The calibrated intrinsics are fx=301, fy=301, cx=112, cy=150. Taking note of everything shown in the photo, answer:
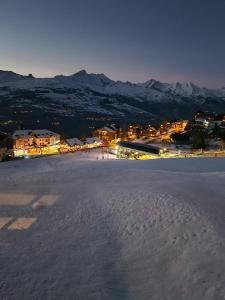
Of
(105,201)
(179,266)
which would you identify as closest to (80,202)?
(105,201)

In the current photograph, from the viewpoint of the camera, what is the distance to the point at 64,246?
15.1 metres

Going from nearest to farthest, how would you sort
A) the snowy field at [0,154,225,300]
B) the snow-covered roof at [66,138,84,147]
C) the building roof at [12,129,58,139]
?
1. the snowy field at [0,154,225,300]
2. the snow-covered roof at [66,138,84,147]
3. the building roof at [12,129,58,139]

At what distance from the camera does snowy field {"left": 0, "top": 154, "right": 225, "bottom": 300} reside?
1151 centimetres

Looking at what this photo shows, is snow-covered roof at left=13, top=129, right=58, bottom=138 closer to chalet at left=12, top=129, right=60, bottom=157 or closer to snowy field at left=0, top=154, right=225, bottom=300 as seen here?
chalet at left=12, top=129, right=60, bottom=157

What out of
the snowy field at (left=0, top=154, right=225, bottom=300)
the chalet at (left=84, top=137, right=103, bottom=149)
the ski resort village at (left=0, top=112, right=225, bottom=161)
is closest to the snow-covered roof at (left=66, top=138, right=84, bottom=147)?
the ski resort village at (left=0, top=112, right=225, bottom=161)

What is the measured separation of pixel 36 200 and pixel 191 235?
12.5 metres

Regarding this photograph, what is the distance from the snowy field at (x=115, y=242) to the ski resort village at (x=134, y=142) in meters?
43.8

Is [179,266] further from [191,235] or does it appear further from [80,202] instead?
[80,202]

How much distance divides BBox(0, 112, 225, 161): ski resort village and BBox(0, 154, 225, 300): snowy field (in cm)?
4384

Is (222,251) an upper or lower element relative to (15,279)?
upper

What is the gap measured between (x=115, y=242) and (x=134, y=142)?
220 feet

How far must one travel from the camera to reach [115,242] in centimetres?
1510

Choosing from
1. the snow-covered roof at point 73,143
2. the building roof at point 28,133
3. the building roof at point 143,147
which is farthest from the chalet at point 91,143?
the building roof at point 143,147

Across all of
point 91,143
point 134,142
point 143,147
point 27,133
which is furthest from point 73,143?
point 143,147
